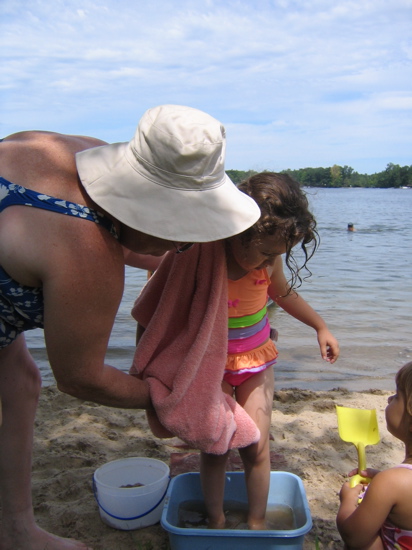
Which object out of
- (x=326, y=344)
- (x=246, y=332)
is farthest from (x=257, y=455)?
(x=326, y=344)

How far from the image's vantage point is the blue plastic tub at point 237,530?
Answer: 1947 millimetres

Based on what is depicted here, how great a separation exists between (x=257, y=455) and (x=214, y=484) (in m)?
0.22

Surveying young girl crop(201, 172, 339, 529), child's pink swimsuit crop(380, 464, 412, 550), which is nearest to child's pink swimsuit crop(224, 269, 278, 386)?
young girl crop(201, 172, 339, 529)

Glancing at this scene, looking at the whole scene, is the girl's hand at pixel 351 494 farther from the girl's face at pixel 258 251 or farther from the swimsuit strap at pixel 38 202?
the swimsuit strap at pixel 38 202

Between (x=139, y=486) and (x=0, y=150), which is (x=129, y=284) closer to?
(x=139, y=486)

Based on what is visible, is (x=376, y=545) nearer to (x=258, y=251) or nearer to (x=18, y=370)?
(x=258, y=251)

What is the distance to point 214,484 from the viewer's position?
87.7 inches

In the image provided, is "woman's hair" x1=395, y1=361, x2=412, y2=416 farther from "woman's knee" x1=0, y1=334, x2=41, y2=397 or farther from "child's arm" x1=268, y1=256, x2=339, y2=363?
"woman's knee" x1=0, y1=334, x2=41, y2=397

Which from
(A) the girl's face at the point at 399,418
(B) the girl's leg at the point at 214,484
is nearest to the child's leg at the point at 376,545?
(A) the girl's face at the point at 399,418

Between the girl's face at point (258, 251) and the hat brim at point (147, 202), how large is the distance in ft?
2.07

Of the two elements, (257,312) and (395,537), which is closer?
(395,537)

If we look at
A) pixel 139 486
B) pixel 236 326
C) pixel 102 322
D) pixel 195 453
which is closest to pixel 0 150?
pixel 102 322

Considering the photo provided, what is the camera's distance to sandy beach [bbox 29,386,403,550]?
7.68 ft

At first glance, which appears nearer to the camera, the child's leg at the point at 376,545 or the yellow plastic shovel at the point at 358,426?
the child's leg at the point at 376,545
